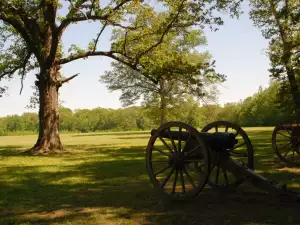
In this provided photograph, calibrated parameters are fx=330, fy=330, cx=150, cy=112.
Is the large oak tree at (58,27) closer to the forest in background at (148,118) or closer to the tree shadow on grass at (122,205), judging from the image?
the tree shadow on grass at (122,205)

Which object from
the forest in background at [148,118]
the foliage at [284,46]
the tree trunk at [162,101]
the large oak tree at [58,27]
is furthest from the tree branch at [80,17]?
the forest in background at [148,118]

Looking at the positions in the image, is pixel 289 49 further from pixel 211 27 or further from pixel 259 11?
pixel 211 27

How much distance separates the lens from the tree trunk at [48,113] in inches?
709

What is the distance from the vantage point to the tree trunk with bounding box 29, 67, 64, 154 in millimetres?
18016

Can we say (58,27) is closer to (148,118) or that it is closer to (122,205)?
(122,205)

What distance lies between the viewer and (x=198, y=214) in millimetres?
5516

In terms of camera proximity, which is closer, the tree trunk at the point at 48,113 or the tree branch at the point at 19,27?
the tree branch at the point at 19,27

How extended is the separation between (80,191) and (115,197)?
1.18m

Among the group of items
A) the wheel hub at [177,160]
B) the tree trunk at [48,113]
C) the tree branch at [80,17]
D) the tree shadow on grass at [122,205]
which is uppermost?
the tree branch at [80,17]

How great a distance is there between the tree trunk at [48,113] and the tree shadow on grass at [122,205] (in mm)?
8823

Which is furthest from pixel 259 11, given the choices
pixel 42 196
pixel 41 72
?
pixel 42 196

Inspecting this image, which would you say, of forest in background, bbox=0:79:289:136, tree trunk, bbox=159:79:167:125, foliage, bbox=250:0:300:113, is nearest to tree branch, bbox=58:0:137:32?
foliage, bbox=250:0:300:113

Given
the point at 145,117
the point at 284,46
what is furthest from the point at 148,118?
the point at 284,46

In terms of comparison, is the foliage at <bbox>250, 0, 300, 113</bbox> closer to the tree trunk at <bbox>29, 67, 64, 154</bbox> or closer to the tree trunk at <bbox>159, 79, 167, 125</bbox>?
the tree trunk at <bbox>29, 67, 64, 154</bbox>
